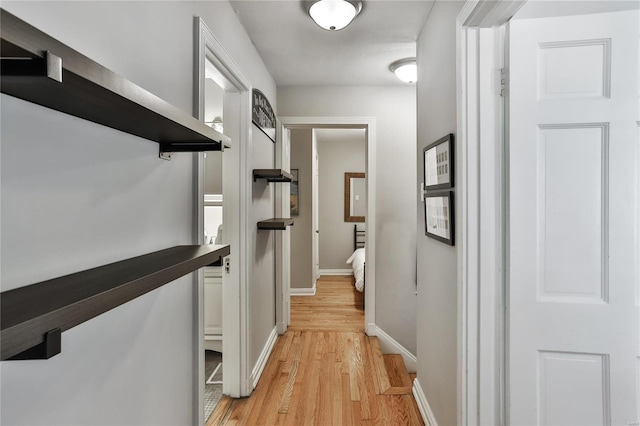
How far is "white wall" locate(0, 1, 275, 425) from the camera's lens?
2.25 feet

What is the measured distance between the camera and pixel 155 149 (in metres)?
1.15

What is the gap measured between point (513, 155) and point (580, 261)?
0.46 m

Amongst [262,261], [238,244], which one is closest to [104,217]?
[238,244]

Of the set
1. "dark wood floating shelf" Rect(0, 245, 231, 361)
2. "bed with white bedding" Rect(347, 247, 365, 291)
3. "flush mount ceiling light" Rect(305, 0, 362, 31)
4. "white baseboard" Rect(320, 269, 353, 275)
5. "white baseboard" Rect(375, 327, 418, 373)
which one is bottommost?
"white baseboard" Rect(375, 327, 418, 373)

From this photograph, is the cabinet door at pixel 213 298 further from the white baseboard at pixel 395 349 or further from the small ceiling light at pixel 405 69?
the small ceiling light at pixel 405 69

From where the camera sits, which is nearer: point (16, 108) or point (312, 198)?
point (16, 108)

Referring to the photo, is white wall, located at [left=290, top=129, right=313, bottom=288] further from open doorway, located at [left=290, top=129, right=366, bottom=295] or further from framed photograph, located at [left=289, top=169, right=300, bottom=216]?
Result: open doorway, located at [left=290, top=129, right=366, bottom=295]

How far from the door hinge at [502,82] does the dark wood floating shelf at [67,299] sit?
52.5 inches

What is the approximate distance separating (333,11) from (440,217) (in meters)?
1.29

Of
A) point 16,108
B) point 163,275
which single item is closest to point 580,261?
point 163,275

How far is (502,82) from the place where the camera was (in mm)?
1361

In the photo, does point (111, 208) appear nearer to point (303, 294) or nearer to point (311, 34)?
point (311, 34)

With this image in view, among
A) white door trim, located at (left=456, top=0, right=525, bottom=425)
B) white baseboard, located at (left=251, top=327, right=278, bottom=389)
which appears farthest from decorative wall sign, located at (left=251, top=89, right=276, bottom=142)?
white baseboard, located at (left=251, top=327, right=278, bottom=389)

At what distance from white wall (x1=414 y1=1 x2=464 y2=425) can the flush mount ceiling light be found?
48 centimetres
